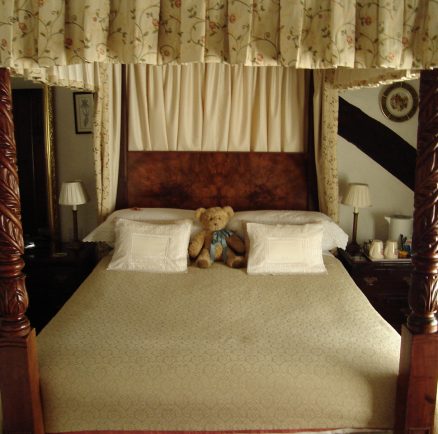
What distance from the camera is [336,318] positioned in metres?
2.18

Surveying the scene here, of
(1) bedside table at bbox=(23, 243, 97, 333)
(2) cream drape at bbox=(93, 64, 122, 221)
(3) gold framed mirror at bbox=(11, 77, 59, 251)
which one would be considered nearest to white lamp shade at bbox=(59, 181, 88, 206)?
(2) cream drape at bbox=(93, 64, 122, 221)

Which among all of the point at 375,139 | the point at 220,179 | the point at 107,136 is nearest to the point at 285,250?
the point at 220,179

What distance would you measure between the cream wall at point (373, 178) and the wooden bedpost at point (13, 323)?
266 centimetres

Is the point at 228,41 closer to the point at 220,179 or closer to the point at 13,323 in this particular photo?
the point at 13,323

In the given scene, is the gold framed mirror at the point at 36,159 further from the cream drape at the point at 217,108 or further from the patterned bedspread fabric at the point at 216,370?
the patterned bedspread fabric at the point at 216,370

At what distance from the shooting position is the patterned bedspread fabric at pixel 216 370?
1.66 meters

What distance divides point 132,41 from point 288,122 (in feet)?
7.17

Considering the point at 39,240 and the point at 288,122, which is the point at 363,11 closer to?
the point at 288,122

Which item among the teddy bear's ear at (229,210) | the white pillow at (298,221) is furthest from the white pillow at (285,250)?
the teddy bear's ear at (229,210)

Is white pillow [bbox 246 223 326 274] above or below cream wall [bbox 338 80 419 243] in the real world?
below

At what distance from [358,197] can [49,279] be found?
242 cm

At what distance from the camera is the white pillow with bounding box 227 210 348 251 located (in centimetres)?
313

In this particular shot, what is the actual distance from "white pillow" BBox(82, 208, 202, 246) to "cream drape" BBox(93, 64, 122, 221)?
0.20 m

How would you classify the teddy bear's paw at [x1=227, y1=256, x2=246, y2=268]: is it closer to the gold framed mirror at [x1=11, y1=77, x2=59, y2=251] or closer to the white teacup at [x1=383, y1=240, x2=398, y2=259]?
the white teacup at [x1=383, y1=240, x2=398, y2=259]
